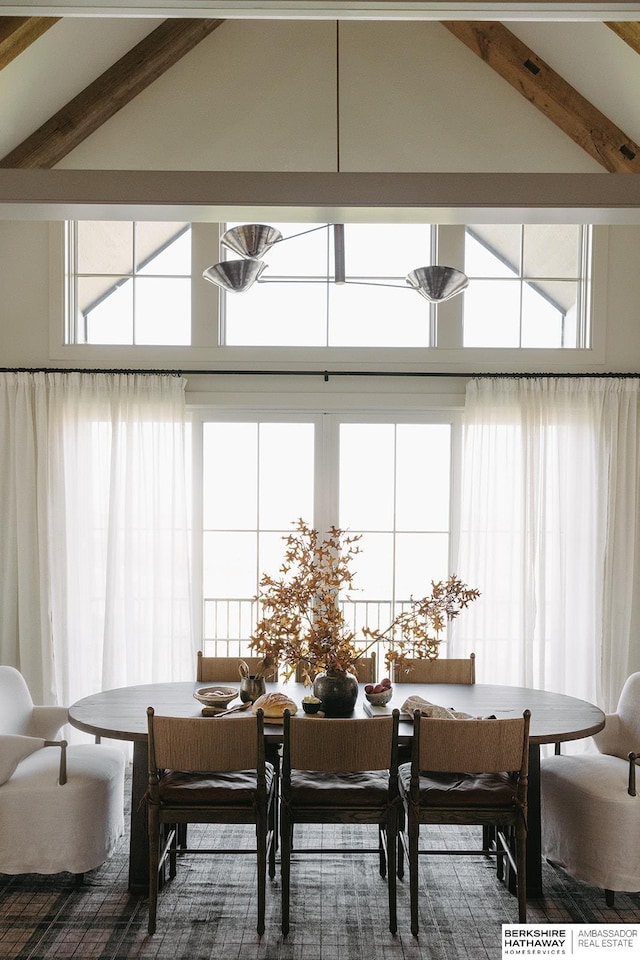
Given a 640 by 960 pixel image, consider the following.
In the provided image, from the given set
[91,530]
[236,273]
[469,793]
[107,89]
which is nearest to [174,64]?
[107,89]

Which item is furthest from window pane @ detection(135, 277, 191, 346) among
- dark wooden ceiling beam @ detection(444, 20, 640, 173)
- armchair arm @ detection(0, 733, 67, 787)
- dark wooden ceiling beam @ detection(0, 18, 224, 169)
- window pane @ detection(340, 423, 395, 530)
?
armchair arm @ detection(0, 733, 67, 787)

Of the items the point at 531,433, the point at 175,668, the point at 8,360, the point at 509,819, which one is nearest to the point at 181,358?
the point at 8,360

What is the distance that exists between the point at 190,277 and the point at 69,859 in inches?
135

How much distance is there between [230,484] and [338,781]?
246 centimetres

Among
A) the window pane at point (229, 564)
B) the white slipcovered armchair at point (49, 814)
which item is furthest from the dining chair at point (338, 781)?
the window pane at point (229, 564)

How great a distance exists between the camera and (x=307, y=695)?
3.58 metres

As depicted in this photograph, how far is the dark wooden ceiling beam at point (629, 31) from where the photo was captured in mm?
3854

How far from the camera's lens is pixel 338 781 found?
10.1 ft

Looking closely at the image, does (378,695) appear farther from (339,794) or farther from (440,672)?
(440,672)

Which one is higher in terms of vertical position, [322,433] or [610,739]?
[322,433]

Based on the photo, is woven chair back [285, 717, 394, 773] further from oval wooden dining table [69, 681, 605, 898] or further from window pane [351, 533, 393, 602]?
window pane [351, 533, 393, 602]

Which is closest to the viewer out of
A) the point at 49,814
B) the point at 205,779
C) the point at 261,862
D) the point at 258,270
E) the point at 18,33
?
the point at 261,862

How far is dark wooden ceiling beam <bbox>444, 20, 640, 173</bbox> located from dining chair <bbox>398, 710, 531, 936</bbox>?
3615mm

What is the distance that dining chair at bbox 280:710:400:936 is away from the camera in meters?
2.82
